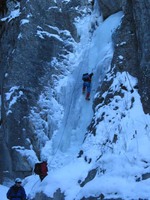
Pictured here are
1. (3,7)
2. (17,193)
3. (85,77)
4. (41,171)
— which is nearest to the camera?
(17,193)

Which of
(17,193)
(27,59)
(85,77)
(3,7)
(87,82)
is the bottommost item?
(17,193)

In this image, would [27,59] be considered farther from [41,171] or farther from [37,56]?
[41,171]

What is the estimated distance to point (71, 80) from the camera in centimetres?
1591

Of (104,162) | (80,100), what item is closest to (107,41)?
(80,100)

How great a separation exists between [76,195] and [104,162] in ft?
3.76

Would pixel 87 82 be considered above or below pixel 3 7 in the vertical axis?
below

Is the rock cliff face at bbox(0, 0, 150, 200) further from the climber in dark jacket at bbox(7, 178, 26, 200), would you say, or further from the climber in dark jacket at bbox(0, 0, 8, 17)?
the climber in dark jacket at bbox(7, 178, 26, 200)

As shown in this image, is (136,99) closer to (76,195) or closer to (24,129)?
(76,195)

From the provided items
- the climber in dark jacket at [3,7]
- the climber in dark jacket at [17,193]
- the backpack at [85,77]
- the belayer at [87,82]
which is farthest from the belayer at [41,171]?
the climber in dark jacket at [3,7]

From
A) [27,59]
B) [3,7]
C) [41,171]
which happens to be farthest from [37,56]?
[41,171]

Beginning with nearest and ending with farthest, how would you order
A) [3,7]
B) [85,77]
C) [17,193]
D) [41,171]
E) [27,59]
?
[17,193]
[41,171]
[85,77]
[27,59]
[3,7]

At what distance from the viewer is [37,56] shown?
16.7 meters

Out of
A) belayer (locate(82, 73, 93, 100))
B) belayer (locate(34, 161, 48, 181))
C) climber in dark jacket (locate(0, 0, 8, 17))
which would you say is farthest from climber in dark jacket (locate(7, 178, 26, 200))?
climber in dark jacket (locate(0, 0, 8, 17))

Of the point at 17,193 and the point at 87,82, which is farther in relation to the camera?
the point at 87,82
